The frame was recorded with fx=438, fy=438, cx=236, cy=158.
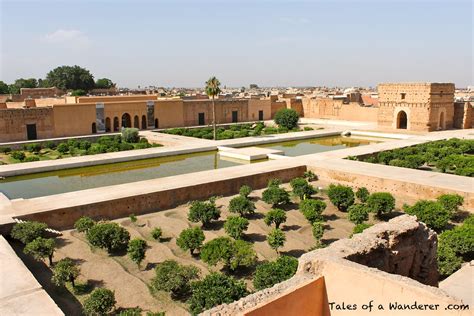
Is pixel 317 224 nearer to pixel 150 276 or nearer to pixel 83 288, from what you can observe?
pixel 150 276

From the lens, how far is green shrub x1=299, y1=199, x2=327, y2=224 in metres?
11.6

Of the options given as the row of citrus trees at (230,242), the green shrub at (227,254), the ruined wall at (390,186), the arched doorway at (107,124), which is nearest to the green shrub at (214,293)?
the row of citrus trees at (230,242)

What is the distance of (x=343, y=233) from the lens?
36.5 ft

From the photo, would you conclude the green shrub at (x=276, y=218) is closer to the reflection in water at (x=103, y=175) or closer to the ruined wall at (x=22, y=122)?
the reflection in water at (x=103, y=175)

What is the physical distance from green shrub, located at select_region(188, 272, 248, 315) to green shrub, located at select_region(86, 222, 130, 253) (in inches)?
128

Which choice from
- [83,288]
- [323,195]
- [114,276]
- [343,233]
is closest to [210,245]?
[114,276]

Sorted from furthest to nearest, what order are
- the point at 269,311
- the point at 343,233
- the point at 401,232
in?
the point at 343,233 → the point at 401,232 → the point at 269,311

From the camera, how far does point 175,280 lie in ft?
25.5

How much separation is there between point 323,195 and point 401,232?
787 cm

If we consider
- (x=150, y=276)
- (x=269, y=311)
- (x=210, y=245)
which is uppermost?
(x=269, y=311)

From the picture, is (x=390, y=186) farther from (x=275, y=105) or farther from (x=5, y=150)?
(x=275, y=105)

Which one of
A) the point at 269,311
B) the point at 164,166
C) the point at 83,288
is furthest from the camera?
the point at 164,166

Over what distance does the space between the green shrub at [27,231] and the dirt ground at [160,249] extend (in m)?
0.57

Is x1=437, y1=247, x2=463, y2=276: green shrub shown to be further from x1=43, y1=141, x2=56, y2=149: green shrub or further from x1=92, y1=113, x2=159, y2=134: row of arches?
x1=92, y1=113, x2=159, y2=134: row of arches
